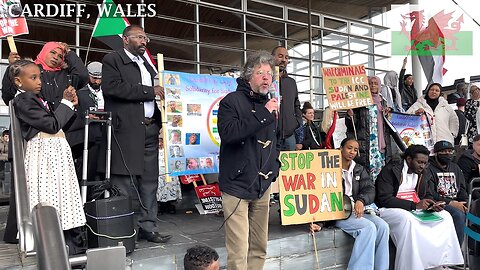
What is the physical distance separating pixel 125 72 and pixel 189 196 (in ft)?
8.88

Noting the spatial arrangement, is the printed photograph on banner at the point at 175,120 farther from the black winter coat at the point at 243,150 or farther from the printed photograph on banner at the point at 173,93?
the black winter coat at the point at 243,150

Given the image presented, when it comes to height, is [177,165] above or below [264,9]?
below

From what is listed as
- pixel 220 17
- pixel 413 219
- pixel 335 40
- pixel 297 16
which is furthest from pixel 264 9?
pixel 413 219

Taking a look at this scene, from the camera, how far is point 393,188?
497 centimetres

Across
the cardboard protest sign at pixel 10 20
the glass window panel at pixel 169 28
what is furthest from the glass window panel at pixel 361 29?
the cardboard protest sign at pixel 10 20

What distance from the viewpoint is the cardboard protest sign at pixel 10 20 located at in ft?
14.8

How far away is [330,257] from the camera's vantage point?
438cm

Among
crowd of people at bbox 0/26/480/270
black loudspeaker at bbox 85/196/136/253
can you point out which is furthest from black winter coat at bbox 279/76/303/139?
black loudspeaker at bbox 85/196/136/253

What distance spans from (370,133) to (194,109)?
2737 millimetres

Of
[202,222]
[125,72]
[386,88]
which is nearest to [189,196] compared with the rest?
[202,222]

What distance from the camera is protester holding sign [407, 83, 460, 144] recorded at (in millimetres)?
7227

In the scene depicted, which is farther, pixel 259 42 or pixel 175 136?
pixel 259 42

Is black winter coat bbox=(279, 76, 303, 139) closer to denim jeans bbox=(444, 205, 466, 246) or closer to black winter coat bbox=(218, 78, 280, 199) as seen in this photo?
black winter coat bbox=(218, 78, 280, 199)

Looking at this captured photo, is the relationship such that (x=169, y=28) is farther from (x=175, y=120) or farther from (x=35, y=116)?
(x=35, y=116)
